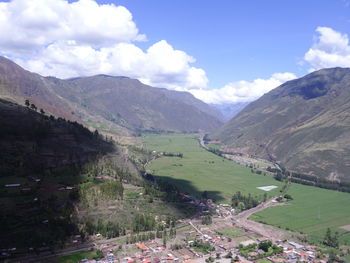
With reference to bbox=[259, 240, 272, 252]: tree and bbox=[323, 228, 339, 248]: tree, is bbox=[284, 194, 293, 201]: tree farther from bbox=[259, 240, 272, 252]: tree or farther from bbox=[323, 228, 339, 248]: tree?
bbox=[259, 240, 272, 252]: tree

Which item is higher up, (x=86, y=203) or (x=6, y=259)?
(x=86, y=203)

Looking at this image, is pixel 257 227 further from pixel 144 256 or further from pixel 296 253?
pixel 144 256

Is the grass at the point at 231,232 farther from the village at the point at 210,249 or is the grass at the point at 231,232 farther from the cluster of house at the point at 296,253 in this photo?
the cluster of house at the point at 296,253

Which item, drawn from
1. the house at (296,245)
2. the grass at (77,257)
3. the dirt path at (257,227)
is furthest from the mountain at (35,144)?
the house at (296,245)

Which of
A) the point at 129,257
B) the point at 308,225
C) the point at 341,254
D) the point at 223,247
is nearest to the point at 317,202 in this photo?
the point at 308,225

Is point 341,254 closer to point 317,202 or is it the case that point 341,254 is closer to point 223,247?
point 223,247

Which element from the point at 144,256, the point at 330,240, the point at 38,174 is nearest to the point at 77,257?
the point at 144,256
